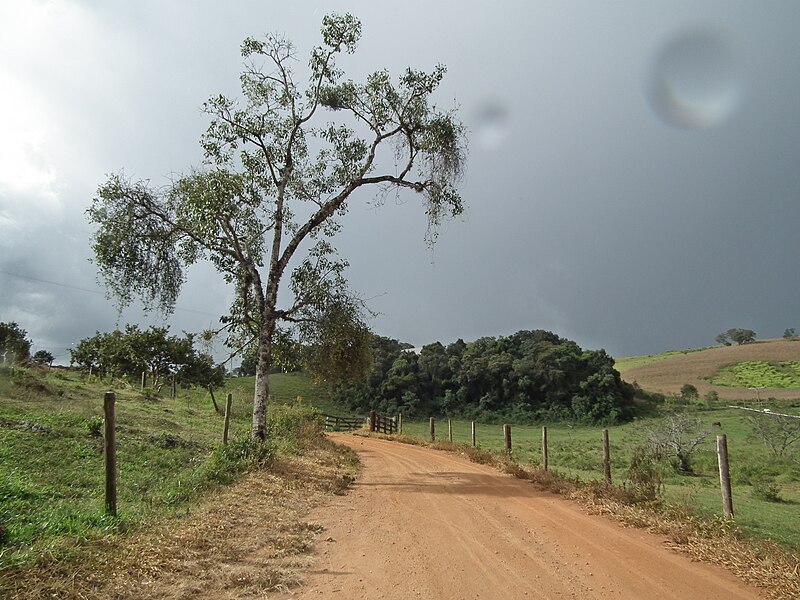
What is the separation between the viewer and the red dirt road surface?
5391 mm

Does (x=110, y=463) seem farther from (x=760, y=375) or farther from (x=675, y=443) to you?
(x=760, y=375)

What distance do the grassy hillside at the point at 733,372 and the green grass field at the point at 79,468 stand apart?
79655mm

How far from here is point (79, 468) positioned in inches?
412

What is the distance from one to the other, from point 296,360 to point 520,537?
1164 centimetres

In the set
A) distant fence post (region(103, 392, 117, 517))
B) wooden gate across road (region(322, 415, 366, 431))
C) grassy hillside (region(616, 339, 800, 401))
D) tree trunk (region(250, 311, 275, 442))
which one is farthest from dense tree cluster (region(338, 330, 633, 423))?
distant fence post (region(103, 392, 117, 517))

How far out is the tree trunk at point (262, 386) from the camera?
14.3m

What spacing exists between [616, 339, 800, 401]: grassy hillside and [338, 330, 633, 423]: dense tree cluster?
1684 centimetres

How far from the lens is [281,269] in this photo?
1536cm

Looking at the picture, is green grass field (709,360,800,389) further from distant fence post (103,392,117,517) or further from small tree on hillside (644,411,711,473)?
distant fence post (103,392,117,517)

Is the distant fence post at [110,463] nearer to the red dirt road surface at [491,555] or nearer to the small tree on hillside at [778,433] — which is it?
the red dirt road surface at [491,555]

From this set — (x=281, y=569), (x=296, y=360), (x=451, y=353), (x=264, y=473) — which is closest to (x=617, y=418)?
(x=451, y=353)

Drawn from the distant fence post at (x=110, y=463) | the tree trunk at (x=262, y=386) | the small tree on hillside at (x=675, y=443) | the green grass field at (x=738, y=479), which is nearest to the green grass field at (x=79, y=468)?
the distant fence post at (x=110, y=463)

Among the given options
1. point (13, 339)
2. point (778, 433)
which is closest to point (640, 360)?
point (778, 433)

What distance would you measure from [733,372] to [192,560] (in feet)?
338
